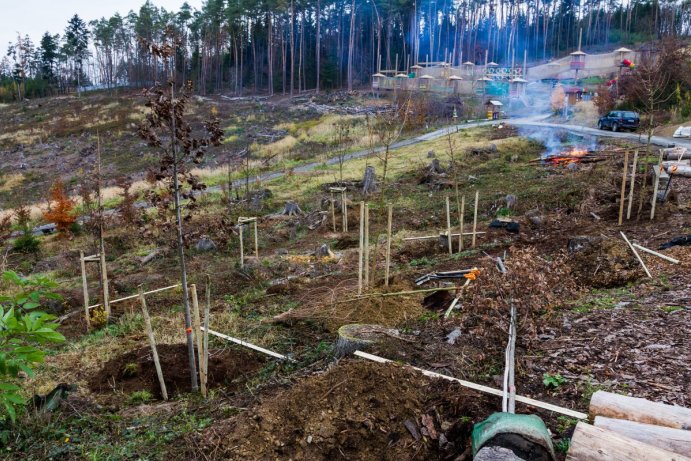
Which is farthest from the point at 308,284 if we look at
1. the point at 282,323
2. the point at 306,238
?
the point at 306,238

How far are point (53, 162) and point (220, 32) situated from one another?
34496 millimetres

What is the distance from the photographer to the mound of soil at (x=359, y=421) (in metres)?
4.25

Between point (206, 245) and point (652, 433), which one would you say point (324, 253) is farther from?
point (652, 433)

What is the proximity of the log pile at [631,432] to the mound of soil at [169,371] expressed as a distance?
12.6ft

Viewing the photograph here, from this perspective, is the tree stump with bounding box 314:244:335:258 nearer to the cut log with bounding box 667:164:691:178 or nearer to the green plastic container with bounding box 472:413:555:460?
the green plastic container with bounding box 472:413:555:460

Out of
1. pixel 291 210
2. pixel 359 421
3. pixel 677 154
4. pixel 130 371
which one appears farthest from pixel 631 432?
pixel 677 154

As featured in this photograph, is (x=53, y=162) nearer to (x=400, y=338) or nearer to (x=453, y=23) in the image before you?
(x=400, y=338)

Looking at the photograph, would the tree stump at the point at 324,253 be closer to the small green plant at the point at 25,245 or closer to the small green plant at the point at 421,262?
the small green plant at the point at 421,262

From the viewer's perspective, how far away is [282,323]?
7.89 m

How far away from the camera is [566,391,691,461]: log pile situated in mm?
3322

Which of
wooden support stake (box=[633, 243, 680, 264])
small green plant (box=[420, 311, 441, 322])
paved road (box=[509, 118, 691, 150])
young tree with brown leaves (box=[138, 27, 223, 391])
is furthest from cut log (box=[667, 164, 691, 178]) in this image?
young tree with brown leaves (box=[138, 27, 223, 391])

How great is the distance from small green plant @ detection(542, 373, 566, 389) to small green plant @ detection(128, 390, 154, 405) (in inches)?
166

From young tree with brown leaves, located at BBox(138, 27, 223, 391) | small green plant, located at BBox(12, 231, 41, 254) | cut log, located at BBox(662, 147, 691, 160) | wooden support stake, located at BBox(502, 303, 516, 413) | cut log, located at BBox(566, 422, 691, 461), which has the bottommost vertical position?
small green plant, located at BBox(12, 231, 41, 254)

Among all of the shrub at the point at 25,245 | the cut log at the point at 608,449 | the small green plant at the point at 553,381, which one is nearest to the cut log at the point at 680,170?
the small green plant at the point at 553,381
